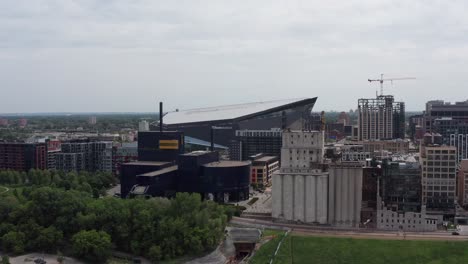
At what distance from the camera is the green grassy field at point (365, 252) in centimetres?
3547

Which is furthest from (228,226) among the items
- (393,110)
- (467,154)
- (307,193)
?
(393,110)

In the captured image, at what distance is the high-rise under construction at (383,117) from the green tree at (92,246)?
215ft

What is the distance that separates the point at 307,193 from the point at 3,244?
69.3ft

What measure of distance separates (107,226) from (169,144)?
68.9 feet

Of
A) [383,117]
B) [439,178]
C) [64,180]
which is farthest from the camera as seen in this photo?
[383,117]

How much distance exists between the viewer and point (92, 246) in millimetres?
36062

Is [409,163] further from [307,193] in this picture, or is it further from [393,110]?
[393,110]

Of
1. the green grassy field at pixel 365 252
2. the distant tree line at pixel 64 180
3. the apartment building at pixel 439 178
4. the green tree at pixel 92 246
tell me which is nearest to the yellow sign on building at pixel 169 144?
the distant tree line at pixel 64 180

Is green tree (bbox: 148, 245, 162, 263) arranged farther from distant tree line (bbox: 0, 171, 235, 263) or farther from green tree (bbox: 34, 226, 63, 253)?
green tree (bbox: 34, 226, 63, 253)

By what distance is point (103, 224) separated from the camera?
39.0 m

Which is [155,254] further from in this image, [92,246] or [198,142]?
[198,142]

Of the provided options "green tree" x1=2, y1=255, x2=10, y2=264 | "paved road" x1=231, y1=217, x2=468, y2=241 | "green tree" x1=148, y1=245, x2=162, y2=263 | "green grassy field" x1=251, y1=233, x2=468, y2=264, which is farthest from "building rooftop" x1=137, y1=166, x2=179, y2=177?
"green tree" x1=2, y1=255, x2=10, y2=264

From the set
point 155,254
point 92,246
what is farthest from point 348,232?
point 92,246

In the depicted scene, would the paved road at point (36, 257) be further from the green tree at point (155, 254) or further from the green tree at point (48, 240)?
the green tree at point (155, 254)
